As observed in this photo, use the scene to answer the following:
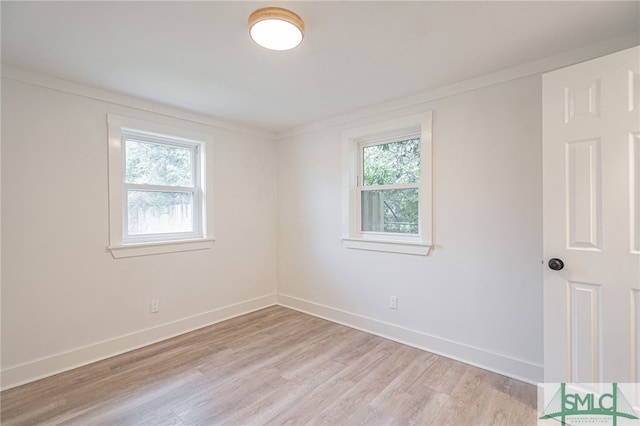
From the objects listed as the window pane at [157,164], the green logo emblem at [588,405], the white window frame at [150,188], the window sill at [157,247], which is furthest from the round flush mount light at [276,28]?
the green logo emblem at [588,405]

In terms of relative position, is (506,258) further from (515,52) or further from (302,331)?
(302,331)

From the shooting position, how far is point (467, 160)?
99.8 inches

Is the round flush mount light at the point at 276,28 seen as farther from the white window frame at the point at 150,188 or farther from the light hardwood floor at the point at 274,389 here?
the light hardwood floor at the point at 274,389

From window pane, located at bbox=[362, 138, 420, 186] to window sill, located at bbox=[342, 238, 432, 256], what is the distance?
63 centimetres

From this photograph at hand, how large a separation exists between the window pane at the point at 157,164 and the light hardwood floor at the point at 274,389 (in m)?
1.65

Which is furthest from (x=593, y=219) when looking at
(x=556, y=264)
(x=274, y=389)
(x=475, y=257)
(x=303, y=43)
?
(x=274, y=389)

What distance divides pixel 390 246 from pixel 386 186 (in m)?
0.63

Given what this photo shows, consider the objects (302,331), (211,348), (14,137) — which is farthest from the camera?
(302,331)

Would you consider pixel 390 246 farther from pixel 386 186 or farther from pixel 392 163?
pixel 392 163

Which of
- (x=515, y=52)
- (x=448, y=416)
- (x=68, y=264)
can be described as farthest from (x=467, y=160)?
(x=68, y=264)

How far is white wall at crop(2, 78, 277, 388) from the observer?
7.30 ft

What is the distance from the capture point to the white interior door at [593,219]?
158 centimetres

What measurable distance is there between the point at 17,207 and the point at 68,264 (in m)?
0.56

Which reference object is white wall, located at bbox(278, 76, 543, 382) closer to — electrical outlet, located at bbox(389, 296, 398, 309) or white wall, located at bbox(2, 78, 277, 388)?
electrical outlet, located at bbox(389, 296, 398, 309)
